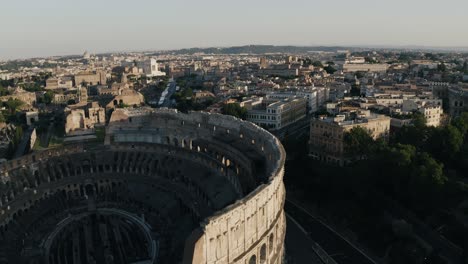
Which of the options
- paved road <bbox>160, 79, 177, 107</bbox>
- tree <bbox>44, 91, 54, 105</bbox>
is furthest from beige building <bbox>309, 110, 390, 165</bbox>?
tree <bbox>44, 91, 54, 105</bbox>

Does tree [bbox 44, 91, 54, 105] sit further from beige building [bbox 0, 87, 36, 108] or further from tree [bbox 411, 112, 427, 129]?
tree [bbox 411, 112, 427, 129]

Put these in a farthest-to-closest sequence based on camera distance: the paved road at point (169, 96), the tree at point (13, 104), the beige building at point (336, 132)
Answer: the paved road at point (169, 96) < the tree at point (13, 104) < the beige building at point (336, 132)

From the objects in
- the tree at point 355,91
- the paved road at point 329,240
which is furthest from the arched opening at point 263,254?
the tree at point 355,91

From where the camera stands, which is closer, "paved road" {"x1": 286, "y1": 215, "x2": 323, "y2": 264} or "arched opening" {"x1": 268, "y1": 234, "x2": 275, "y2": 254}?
"arched opening" {"x1": 268, "y1": 234, "x2": 275, "y2": 254}

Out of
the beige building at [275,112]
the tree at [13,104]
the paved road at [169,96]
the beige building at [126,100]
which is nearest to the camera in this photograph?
the beige building at [275,112]

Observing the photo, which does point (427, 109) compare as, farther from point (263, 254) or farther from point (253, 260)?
point (253, 260)

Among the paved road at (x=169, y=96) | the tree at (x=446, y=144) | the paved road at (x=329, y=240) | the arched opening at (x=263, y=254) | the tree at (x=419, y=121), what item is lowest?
the paved road at (x=329, y=240)

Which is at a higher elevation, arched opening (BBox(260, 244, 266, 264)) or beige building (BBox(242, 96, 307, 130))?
beige building (BBox(242, 96, 307, 130))

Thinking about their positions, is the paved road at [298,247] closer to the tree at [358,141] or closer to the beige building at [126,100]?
the tree at [358,141]
